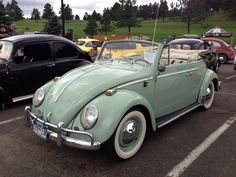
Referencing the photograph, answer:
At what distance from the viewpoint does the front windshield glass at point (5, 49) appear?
254 inches

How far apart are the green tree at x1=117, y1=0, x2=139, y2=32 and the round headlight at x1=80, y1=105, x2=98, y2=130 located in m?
27.5

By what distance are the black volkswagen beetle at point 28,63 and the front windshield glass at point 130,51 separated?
2.05m

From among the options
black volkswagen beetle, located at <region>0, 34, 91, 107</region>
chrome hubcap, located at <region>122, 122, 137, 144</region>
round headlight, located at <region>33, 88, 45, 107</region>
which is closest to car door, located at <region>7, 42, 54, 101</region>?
black volkswagen beetle, located at <region>0, 34, 91, 107</region>

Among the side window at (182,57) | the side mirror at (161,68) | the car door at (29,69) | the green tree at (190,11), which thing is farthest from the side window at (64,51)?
the green tree at (190,11)

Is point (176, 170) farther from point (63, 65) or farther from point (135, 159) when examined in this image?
point (63, 65)

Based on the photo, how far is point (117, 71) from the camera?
432cm

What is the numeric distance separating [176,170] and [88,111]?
1.36 meters

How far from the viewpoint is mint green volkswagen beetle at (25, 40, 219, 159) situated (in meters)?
3.55

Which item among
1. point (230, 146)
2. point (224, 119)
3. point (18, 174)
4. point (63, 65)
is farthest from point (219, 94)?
point (18, 174)

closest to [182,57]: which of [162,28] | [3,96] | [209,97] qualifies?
[209,97]

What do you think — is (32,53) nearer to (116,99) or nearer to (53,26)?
(116,99)

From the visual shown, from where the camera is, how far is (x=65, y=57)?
24.3ft

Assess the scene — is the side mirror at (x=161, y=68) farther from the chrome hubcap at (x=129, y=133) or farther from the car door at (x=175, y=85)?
the chrome hubcap at (x=129, y=133)

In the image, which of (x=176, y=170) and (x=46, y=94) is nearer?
(x=176, y=170)
